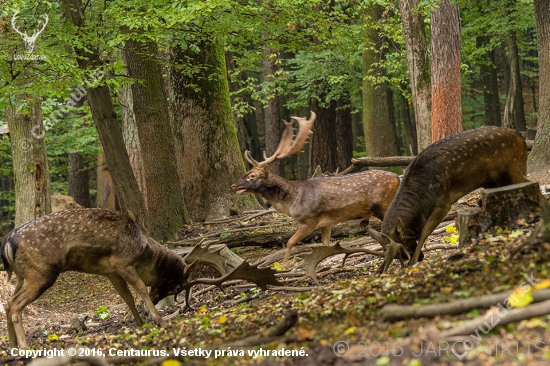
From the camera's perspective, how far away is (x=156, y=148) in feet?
43.0

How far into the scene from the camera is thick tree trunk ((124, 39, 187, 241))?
→ 1297 cm

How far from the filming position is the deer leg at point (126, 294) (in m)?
7.31

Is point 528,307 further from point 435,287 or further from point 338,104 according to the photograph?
point 338,104

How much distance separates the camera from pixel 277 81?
22422 mm

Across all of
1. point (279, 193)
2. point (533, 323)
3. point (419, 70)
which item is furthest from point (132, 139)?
point (533, 323)

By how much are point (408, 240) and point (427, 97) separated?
8.30 metres

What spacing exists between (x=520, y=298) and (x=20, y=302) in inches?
202

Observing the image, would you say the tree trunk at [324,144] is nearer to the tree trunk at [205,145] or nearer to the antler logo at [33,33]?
the tree trunk at [205,145]

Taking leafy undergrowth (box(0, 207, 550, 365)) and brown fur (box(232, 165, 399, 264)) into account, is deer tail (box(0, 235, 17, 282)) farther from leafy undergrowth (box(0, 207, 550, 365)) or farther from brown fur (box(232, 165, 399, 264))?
brown fur (box(232, 165, 399, 264))

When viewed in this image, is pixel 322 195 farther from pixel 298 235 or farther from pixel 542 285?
pixel 542 285

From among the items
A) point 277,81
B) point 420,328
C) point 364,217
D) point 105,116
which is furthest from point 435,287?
point 277,81

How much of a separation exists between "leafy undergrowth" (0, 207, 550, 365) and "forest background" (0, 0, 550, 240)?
3.80 metres

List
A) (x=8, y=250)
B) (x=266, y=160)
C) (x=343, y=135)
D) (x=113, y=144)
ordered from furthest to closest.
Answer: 1. (x=343, y=135)
2. (x=113, y=144)
3. (x=266, y=160)
4. (x=8, y=250)

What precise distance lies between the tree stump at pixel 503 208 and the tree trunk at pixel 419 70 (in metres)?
8.57
